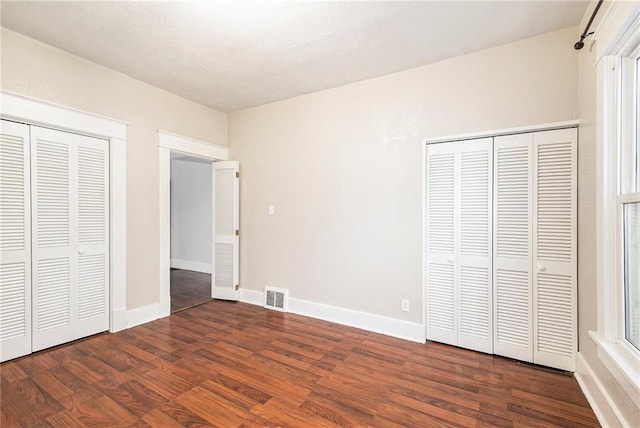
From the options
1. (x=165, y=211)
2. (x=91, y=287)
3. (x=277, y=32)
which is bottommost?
(x=91, y=287)

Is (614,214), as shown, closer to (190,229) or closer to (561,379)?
(561,379)

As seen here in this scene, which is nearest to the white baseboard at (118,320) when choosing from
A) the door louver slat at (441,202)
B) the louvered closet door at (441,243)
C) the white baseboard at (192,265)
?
the white baseboard at (192,265)

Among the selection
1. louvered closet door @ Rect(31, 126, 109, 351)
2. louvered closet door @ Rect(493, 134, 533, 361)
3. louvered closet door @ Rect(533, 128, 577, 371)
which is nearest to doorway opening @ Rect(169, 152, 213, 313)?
louvered closet door @ Rect(31, 126, 109, 351)

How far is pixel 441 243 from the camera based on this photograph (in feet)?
9.03

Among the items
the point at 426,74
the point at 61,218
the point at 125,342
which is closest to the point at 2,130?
the point at 61,218

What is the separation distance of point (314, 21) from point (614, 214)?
2.42 m

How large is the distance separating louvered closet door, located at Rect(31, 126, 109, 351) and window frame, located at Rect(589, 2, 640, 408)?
4.24m

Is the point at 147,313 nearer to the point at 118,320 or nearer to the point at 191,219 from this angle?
the point at 118,320

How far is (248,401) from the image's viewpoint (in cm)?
193

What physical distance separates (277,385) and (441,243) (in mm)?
1946

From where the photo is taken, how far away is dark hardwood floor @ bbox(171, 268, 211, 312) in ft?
13.2

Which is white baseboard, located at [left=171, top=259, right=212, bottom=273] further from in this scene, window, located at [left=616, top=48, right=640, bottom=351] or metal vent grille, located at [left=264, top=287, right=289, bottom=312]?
window, located at [left=616, top=48, right=640, bottom=351]

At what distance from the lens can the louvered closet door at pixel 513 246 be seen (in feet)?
7.79

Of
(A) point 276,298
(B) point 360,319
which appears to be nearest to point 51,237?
(A) point 276,298
